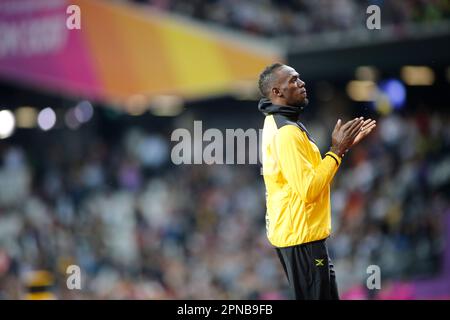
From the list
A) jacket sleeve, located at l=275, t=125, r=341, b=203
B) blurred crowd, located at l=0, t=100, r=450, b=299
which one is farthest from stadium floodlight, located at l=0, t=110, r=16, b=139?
jacket sleeve, located at l=275, t=125, r=341, b=203

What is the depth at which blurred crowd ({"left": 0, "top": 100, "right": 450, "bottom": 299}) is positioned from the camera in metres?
12.4

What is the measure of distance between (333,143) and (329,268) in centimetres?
65

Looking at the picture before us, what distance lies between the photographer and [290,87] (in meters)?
5.13

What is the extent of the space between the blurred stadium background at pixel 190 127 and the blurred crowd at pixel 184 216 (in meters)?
0.03

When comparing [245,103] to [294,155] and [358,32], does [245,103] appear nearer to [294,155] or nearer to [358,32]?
[358,32]

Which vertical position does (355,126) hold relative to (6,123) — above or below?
below

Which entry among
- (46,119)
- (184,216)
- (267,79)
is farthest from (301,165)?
(46,119)

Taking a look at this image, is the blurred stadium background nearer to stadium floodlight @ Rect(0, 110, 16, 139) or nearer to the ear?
stadium floodlight @ Rect(0, 110, 16, 139)

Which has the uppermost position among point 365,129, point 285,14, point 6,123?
point 285,14

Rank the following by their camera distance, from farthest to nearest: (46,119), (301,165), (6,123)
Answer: (46,119) → (6,123) → (301,165)

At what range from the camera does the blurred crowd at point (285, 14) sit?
13.8m

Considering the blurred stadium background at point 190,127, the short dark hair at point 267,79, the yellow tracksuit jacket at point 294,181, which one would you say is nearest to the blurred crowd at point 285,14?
the blurred stadium background at point 190,127

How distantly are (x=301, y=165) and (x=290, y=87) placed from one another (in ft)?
1.45

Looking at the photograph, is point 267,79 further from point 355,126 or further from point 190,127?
point 190,127
